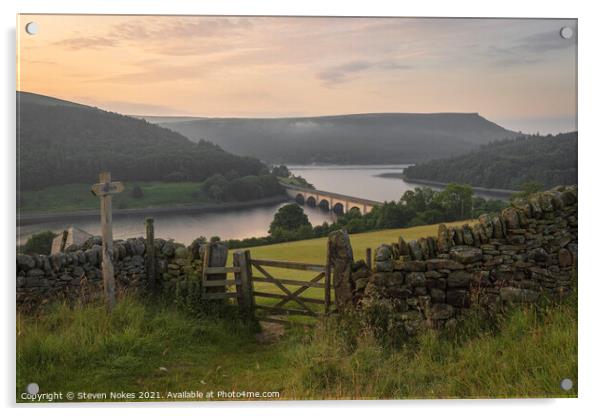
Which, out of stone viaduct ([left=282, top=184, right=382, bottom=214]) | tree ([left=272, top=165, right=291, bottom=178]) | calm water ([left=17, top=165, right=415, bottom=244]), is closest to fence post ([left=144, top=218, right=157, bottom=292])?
calm water ([left=17, top=165, right=415, bottom=244])

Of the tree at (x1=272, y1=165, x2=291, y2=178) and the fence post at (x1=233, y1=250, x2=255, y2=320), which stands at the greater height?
the tree at (x1=272, y1=165, x2=291, y2=178)

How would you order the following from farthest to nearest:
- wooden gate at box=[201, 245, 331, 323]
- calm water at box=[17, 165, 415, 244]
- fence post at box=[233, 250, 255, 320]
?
fence post at box=[233, 250, 255, 320] → wooden gate at box=[201, 245, 331, 323] → calm water at box=[17, 165, 415, 244]

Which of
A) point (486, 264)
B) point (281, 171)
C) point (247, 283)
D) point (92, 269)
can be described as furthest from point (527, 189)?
point (92, 269)

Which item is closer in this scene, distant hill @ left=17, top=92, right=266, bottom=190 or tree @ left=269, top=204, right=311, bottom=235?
distant hill @ left=17, top=92, right=266, bottom=190

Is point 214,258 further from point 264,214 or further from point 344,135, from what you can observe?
point 344,135

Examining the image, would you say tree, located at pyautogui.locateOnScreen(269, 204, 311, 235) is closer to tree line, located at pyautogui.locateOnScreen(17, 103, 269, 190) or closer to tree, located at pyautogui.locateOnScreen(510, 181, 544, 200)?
tree line, located at pyautogui.locateOnScreen(17, 103, 269, 190)

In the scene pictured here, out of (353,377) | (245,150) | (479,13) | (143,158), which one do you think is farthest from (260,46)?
(353,377)
